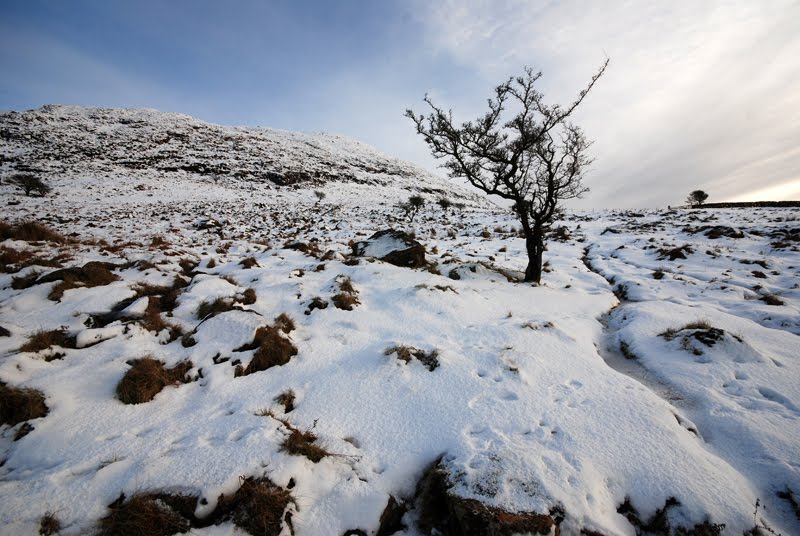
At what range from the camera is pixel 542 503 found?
10.1 feet

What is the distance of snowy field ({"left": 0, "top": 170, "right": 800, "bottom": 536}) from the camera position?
3182 mm

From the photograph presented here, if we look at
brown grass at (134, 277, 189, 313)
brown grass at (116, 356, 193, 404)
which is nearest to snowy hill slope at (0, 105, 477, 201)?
brown grass at (134, 277, 189, 313)

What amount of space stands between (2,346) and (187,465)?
4.10 meters

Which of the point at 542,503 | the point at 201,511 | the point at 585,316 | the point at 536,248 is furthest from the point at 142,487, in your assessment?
the point at 536,248

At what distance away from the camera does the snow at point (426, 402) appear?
3219mm

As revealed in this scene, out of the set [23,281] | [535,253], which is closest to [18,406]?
[23,281]

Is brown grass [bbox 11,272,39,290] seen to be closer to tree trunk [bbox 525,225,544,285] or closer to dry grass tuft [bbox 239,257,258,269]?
dry grass tuft [bbox 239,257,258,269]

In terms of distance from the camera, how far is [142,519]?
9.09 feet

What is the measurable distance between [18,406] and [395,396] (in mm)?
4723

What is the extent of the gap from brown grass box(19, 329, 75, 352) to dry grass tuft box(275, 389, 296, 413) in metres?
3.73

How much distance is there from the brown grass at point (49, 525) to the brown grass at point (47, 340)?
3.34 m

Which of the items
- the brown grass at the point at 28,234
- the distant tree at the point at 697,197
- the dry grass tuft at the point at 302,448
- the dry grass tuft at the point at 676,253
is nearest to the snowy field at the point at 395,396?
the dry grass tuft at the point at 302,448

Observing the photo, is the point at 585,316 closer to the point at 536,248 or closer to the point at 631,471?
the point at 536,248

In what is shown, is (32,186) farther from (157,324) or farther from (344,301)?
(344,301)
